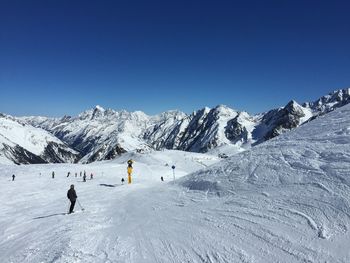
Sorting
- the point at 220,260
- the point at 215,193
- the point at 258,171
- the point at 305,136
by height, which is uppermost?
the point at 305,136

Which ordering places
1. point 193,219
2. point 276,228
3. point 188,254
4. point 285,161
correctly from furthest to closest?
1. point 285,161
2. point 193,219
3. point 276,228
4. point 188,254

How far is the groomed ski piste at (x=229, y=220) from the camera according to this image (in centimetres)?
1061

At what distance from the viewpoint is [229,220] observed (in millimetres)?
13602

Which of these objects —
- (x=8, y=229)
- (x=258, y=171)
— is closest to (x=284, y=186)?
(x=258, y=171)

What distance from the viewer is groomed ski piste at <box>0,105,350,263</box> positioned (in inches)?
418

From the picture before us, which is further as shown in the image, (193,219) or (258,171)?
(258,171)

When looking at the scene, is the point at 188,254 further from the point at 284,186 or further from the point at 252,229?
the point at 284,186

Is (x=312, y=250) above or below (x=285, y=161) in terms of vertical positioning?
below

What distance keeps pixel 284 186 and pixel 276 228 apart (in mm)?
4333

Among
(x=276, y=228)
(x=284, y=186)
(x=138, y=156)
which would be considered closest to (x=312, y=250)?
(x=276, y=228)

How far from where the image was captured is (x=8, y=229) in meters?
17.2

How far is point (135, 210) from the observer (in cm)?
1898

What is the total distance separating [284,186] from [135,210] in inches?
362

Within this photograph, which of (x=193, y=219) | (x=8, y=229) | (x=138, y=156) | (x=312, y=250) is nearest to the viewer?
(x=312, y=250)
